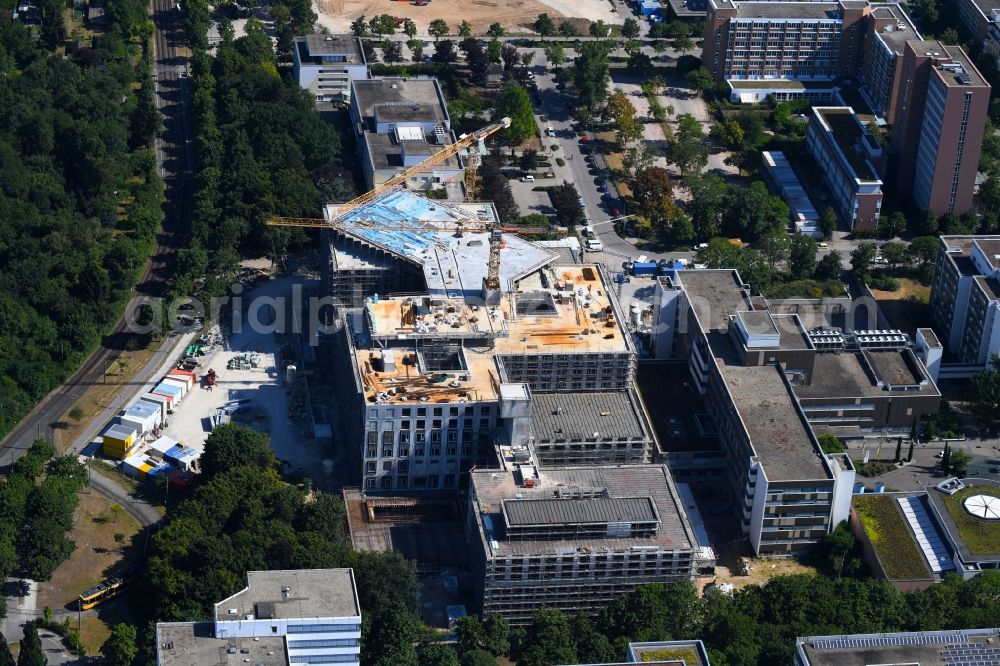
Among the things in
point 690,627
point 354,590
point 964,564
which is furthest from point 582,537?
point 964,564

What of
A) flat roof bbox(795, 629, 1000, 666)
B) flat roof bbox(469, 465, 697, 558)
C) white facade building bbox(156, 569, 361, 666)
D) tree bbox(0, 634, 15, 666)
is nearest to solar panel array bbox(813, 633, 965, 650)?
flat roof bbox(795, 629, 1000, 666)

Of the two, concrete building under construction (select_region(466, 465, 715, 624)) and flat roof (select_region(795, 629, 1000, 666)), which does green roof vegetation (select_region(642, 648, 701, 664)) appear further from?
concrete building under construction (select_region(466, 465, 715, 624))

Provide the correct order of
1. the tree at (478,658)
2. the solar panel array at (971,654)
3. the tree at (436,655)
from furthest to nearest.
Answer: the tree at (478,658) → the tree at (436,655) → the solar panel array at (971,654)

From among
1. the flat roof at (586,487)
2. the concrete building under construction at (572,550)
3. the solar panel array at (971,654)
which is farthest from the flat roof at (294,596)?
the solar panel array at (971,654)

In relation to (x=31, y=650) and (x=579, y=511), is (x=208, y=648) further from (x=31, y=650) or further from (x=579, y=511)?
(x=579, y=511)

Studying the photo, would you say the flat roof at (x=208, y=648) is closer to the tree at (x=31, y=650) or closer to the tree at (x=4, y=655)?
the tree at (x=31, y=650)

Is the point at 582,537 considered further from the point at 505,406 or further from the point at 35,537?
the point at 35,537
